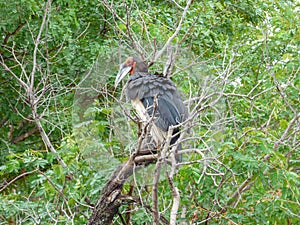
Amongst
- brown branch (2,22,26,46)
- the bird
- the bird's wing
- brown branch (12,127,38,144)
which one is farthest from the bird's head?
brown branch (12,127,38,144)

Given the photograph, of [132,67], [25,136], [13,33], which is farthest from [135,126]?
[25,136]

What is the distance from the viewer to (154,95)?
10.6ft

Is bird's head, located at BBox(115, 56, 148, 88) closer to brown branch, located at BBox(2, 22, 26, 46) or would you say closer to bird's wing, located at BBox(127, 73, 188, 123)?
bird's wing, located at BBox(127, 73, 188, 123)

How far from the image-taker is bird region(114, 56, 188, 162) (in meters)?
3.25

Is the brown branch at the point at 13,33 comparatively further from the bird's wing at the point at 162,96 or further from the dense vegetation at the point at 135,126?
the bird's wing at the point at 162,96

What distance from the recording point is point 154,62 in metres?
3.51

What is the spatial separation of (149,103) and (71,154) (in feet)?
1.98

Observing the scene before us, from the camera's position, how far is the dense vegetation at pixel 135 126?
3189mm

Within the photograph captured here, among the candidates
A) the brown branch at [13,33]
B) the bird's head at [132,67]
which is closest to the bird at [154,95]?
the bird's head at [132,67]

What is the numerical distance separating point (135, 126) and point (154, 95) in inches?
12.0

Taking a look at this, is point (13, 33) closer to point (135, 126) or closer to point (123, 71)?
point (123, 71)

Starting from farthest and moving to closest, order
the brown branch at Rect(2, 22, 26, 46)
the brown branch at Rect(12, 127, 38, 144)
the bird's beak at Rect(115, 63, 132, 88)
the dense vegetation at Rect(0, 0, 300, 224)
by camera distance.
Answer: the brown branch at Rect(12, 127, 38, 144) < the brown branch at Rect(2, 22, 26, 46) < the bird's beak at Rect(115, 63, 132, 88) < the dense vegetation at Rect(0, 0, 300, 224)

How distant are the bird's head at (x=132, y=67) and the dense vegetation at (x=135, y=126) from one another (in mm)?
49

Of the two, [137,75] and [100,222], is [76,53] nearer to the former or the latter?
[137,75]
